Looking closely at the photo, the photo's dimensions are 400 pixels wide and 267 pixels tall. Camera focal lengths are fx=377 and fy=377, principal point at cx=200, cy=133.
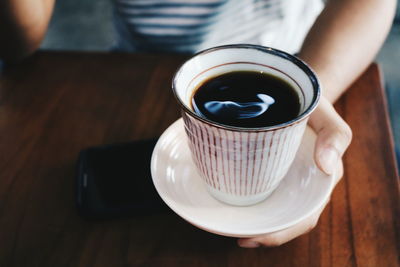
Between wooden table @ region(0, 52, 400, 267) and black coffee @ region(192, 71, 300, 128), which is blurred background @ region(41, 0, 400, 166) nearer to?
wooden table @ region(0, 52, 400, 267)

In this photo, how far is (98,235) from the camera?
1.76 feet

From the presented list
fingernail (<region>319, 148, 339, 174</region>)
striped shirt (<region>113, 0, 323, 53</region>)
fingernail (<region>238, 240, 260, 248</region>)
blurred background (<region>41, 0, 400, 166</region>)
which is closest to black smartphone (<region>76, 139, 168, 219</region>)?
fingernail (<region>238, 240, 260, 248</region>)

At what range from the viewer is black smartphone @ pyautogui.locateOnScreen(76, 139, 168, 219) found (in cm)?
55

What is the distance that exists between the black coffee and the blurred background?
1.32m

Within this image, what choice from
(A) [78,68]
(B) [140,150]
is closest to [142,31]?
(A) [78,68]

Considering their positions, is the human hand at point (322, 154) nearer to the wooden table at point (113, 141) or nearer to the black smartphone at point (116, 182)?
the wooden table at point (113, 141)

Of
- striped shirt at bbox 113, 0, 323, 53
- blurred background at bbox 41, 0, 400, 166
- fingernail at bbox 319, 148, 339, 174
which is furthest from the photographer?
blurred background at bbox 41, 0, 400, 166

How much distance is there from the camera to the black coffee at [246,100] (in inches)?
17.8

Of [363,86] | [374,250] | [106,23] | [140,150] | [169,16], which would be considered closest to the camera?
[374,250]

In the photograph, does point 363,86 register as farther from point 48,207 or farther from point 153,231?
point 48,207

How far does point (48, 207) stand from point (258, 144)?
1.17 ft

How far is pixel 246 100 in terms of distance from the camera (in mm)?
478

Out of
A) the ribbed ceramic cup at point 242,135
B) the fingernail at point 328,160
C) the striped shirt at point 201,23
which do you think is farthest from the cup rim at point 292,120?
the striped shirt at point 201,23

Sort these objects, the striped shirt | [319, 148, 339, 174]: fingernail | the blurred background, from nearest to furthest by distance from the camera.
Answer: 1. [319, 148, 339, 174]: fingernail
2. the striped shirt
3. the blurred background
